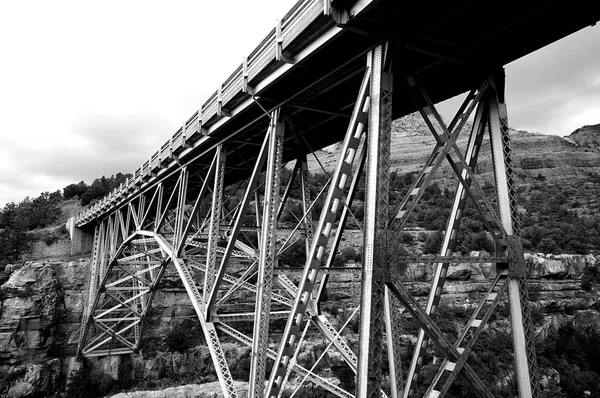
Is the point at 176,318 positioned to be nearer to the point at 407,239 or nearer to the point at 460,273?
the point at 407,239

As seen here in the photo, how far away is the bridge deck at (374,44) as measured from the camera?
16.1 feet

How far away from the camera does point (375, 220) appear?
4.67 meters

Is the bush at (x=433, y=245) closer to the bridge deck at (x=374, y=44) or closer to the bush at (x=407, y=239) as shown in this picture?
the bush at (x=407, y=239)

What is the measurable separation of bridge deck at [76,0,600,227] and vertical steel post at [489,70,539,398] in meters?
0.70

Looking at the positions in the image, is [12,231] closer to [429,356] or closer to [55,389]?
[55,389]

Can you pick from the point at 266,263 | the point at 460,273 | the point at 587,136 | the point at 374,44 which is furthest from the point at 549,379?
the point at 587,136

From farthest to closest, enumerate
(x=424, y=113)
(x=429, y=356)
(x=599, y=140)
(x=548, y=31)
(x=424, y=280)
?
1. (x=599, y=140)
2. (x=424, y=280)
3. (x=429, y=356)
4. (x=424, y=113)
5. (x=548, y=31)

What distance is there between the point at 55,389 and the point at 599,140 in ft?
367

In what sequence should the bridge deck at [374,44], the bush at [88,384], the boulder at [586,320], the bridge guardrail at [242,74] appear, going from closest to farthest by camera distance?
the bridge deck at [374,44] → the bridge guardrail at [242,74] → the bush at [88,384] → the boulder at [586,320]

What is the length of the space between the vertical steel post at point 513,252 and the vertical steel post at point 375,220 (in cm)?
180

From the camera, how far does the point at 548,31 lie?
200 inches

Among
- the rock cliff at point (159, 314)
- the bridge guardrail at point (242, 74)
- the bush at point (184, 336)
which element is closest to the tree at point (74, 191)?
the rock cliff at point (159, 314)

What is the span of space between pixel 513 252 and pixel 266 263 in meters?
4.12

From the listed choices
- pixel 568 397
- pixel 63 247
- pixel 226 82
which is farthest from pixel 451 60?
pixel 63 247
